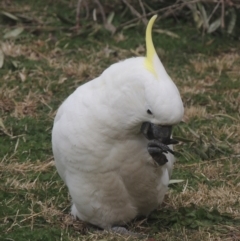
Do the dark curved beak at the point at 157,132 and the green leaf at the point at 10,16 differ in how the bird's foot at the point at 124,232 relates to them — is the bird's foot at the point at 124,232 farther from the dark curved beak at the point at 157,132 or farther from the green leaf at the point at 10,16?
the green leaf at the point at 10,16

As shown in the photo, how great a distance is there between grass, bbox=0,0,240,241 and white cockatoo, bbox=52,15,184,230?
0.16 m

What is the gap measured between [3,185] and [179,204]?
881mm

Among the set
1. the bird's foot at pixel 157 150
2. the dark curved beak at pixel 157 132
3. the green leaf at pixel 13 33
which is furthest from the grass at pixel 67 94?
the dark curved beak at pixel 157 132

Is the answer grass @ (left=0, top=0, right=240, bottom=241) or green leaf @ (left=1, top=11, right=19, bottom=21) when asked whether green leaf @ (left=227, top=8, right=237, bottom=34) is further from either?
green leaf @ (left=1, top=11, right=19, bottom=21)

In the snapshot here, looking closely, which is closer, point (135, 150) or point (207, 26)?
point (135, 150)

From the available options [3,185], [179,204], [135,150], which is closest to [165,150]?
[135,150]

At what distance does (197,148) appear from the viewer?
4.13m

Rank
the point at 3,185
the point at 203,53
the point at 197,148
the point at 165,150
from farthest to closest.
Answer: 1. the point at 203,53
2. the point at 197,148
3. the point at 3,185
4. the point at 165,150

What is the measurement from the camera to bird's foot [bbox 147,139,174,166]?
270cm

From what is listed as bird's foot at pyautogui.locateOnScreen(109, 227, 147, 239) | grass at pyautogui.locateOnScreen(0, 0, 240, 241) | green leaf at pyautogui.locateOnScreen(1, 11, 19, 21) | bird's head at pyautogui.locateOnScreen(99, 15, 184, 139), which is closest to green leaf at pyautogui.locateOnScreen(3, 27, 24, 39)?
grass at pyautogui.locateOnScreen(0, 0, 240, 241)

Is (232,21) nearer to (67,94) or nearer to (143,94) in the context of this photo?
(67,94)

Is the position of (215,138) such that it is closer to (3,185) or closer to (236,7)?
(3,185)

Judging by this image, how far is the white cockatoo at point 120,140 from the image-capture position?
2.62 metres

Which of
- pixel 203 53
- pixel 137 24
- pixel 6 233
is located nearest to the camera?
pixel 6 233
